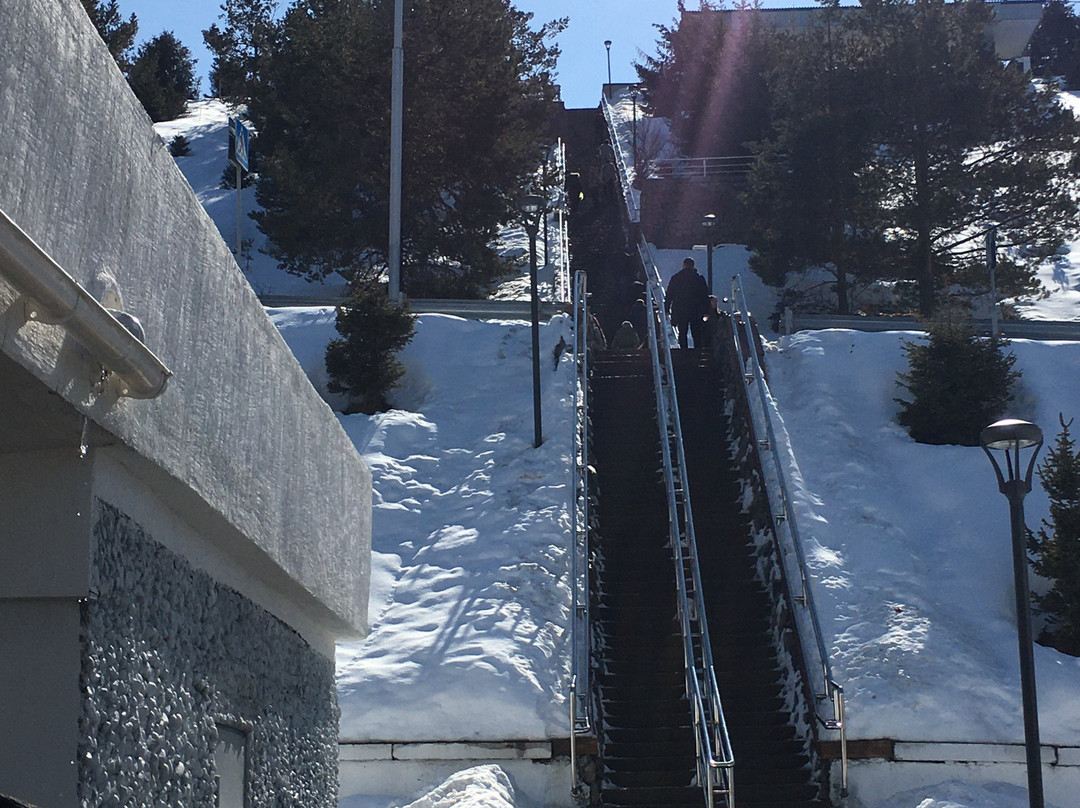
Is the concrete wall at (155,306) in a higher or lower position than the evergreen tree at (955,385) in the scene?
lower

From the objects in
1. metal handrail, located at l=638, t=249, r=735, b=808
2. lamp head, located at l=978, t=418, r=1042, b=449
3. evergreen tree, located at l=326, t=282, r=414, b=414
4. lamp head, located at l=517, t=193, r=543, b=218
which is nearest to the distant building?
lamp head, located at l=978, t=418, r=1042, b=449

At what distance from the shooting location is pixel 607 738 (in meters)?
12.2

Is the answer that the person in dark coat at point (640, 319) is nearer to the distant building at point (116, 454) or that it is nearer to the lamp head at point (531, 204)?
the lamp head at point (531, 204)

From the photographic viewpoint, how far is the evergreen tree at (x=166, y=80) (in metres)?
44.9

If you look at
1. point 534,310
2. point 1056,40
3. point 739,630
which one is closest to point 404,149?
point 534,310

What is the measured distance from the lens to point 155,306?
4195 mm

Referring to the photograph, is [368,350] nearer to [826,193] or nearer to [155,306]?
[826,193]

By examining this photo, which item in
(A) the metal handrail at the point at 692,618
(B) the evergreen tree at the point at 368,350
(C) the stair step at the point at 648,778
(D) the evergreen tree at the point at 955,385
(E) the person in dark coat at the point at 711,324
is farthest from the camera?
(E) the person in dark coat at the point at 711,324

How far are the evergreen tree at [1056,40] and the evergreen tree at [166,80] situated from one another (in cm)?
4153

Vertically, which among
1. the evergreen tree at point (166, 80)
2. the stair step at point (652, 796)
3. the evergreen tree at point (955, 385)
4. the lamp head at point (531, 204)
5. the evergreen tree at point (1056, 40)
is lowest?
the stair step at point (652, 796)

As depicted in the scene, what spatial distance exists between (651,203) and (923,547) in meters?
22.6

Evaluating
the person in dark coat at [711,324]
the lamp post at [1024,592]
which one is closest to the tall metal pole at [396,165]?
the person in dark coat at [711,324]

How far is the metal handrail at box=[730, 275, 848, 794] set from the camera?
1135 cm

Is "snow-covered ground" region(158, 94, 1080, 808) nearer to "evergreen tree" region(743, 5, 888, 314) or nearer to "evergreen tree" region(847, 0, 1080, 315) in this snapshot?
"evergreen tree" region(847, 0, 1080, 315)
